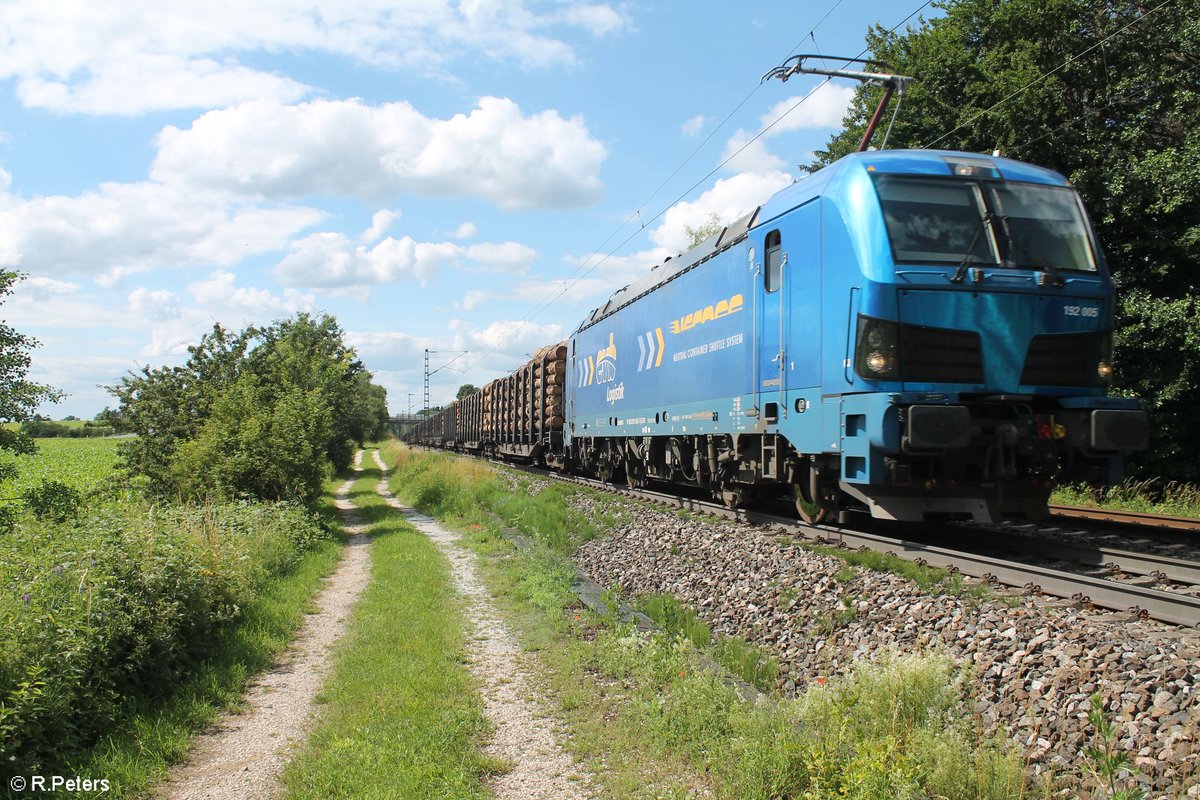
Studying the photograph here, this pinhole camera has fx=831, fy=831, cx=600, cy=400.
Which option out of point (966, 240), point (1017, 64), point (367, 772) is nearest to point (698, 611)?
point (367, 772)

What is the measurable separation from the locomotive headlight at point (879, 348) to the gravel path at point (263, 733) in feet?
18.5

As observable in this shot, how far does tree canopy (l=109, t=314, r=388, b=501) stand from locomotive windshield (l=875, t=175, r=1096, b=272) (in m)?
12.6

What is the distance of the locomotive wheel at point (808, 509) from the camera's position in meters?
9.76

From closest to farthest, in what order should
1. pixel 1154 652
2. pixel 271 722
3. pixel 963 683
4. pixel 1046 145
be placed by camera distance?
pixel 1154 652 < pixel 963 683 < pixel 271 722 < pixel 1046 145

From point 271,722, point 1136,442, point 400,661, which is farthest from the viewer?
point 1136,442

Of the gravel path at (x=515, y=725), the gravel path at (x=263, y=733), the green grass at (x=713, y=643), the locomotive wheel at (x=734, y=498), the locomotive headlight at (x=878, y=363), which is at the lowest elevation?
the gravel path at (x=263, y=733)

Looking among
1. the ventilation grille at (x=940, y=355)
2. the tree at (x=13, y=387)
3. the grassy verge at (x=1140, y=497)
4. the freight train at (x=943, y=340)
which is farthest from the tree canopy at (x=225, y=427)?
the grassy verge at (x=1140, y=497)

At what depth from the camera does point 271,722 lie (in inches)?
240

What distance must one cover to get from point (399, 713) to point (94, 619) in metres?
2.36

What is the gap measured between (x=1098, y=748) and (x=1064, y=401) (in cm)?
501

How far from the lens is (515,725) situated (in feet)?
18.9

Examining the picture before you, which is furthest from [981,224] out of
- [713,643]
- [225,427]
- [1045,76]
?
[225,427]

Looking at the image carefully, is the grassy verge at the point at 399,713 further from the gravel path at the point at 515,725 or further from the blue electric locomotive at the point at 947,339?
the blue electric locomotive at the point at 947,339

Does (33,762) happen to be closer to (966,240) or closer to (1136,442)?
(966,240)
